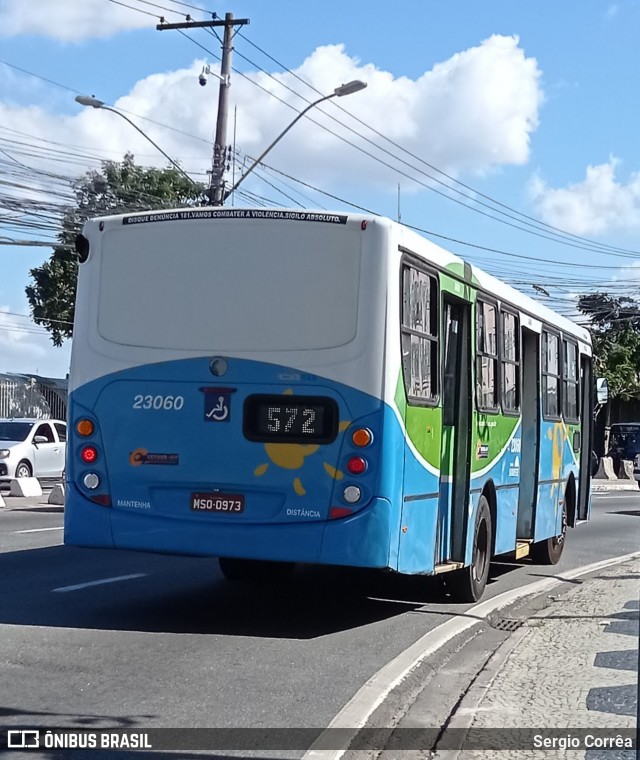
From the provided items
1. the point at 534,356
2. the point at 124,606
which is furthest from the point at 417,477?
the point at 534,356

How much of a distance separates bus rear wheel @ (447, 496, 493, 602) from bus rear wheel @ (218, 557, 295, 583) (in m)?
1.75

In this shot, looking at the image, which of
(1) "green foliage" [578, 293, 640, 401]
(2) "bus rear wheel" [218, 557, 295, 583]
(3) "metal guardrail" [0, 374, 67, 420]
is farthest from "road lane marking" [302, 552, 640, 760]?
(1) "green foliage" [578, 293, 640, 401]

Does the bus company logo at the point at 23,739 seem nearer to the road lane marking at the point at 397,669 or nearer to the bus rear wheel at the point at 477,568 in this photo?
the road lane marking at the point at 397,669

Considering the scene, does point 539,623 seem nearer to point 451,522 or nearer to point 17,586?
point 451,522

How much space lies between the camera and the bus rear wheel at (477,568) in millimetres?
11523

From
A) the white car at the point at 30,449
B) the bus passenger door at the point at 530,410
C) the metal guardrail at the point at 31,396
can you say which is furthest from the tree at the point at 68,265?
the bus passenger door at the point at 530,410

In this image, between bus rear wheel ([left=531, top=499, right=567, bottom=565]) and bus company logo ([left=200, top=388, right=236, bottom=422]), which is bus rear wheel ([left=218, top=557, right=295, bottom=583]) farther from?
bus rear wheel ([left=531, top=499, right=567, bottom=565])

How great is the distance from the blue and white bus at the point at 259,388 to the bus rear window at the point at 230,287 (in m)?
0.01

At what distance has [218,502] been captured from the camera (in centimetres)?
929

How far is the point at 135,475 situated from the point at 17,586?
8.17 ft

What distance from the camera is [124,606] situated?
1038 cm

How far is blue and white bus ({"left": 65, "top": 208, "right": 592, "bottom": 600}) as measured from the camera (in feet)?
29.7

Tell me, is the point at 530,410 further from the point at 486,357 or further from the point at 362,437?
the point at 362,437

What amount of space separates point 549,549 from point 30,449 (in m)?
15.2
